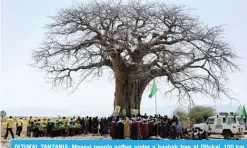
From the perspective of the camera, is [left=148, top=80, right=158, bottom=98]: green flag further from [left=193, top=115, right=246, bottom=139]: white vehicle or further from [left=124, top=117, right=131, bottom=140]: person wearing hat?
[left=124, top=117, right=131, bottom=140]: person wearing hat

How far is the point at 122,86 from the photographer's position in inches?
1056

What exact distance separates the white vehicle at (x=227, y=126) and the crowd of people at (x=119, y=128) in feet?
7.28

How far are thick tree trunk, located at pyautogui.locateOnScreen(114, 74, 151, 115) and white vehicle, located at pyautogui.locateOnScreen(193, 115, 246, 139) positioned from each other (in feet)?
15.8

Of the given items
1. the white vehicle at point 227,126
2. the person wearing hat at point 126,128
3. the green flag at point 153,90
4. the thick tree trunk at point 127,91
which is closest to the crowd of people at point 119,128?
the person wearing hat at point 126,128

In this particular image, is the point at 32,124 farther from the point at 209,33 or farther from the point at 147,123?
the point at 209,33

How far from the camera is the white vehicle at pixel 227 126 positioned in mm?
22694

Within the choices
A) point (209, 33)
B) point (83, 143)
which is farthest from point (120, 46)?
point (83, 143)

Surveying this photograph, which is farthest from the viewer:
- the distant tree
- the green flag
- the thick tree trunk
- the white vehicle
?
the distant tree

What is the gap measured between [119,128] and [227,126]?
6328mm

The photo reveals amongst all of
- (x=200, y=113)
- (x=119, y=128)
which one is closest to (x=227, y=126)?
(x=119, y=128)

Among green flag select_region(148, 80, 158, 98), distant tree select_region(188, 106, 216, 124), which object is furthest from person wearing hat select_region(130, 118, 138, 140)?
distant tree select_region(188, 106, 216, 124)

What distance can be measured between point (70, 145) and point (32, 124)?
11814 mm

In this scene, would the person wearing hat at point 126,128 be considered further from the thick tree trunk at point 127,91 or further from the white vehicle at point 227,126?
the thick tree trunk at point 127,91

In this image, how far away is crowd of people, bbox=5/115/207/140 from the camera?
1998 centimetres
